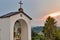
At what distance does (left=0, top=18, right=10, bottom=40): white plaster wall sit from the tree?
120 inches

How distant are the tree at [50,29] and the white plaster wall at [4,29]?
10.0ft

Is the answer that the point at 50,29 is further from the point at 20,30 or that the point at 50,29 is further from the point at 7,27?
the point at 7,27

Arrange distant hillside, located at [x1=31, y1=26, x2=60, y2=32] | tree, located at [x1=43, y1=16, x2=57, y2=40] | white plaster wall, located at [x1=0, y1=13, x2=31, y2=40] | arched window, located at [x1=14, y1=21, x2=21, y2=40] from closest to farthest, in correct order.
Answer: white plaster wall, located at [x1=0, y1=13, x2=31, y2=40] → arched window, located at [x1=14, y1=21, x2=21, y2=40] → tree, located at [x1=43, y1=16, x2=57, y2=40] → distant hillside, located at [x1=31, y1=26, x2=60, y2=32]

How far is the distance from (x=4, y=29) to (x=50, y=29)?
3.32m

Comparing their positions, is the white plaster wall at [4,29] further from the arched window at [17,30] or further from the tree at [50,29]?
the tree at [50,29]

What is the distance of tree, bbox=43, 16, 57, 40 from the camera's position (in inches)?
491

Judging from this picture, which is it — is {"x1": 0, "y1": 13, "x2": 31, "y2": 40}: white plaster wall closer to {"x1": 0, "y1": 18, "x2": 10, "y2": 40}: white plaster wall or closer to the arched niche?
{"x1": 0, "y1": 18, "x2": 10, "y2": 40}: white plaster wall

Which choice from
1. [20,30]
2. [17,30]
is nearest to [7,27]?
[17,30]

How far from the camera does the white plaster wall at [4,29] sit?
10155 millimetres

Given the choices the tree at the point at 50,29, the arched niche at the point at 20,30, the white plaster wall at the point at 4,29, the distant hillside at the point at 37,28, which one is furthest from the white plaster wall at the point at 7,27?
the distant hillside at the point at 37,28

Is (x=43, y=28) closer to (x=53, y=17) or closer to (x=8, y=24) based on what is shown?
(x=53, y=17)

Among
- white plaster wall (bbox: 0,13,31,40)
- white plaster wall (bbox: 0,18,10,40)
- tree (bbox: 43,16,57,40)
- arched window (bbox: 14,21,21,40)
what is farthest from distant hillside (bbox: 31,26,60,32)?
white plaster wall (bbox: 0,18,10,40)

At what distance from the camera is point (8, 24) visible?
10117mm

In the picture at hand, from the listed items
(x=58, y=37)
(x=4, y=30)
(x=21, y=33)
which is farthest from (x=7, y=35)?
(x=58, y=37)
